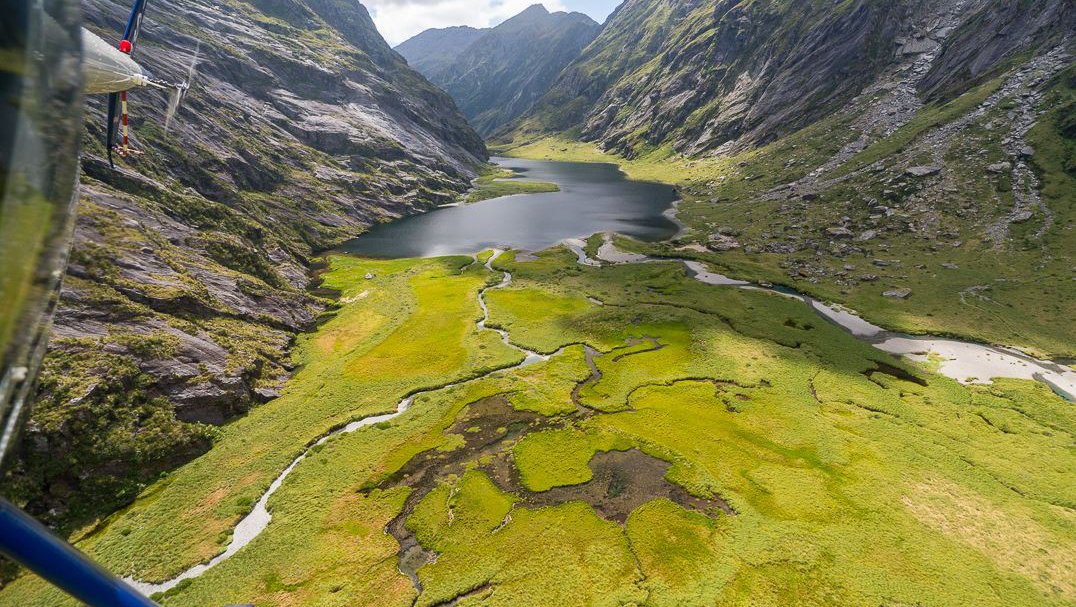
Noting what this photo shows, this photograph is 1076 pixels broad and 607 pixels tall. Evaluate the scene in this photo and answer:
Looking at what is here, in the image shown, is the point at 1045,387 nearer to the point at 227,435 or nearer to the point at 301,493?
the point at 301,493

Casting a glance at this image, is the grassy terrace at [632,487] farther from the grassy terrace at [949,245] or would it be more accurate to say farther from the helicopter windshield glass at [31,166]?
the helicopter windshield glass at [31,166]

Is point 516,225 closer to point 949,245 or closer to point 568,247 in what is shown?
point 568,247

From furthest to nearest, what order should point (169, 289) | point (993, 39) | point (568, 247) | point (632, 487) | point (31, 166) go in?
point (993, 39) → point (568, 247) → point (169, 289) → point (632, 487) → point (31, 166)

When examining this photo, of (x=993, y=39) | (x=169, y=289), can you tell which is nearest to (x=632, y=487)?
(x=169, y=289)

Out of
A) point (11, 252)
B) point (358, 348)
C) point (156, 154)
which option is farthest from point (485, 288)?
point (11, 252)

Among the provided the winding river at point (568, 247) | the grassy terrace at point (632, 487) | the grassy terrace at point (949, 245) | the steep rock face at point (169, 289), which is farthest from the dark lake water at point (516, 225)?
the grassy terrace at point (632, 487)

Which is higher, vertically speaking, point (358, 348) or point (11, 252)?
point (11, 252)
